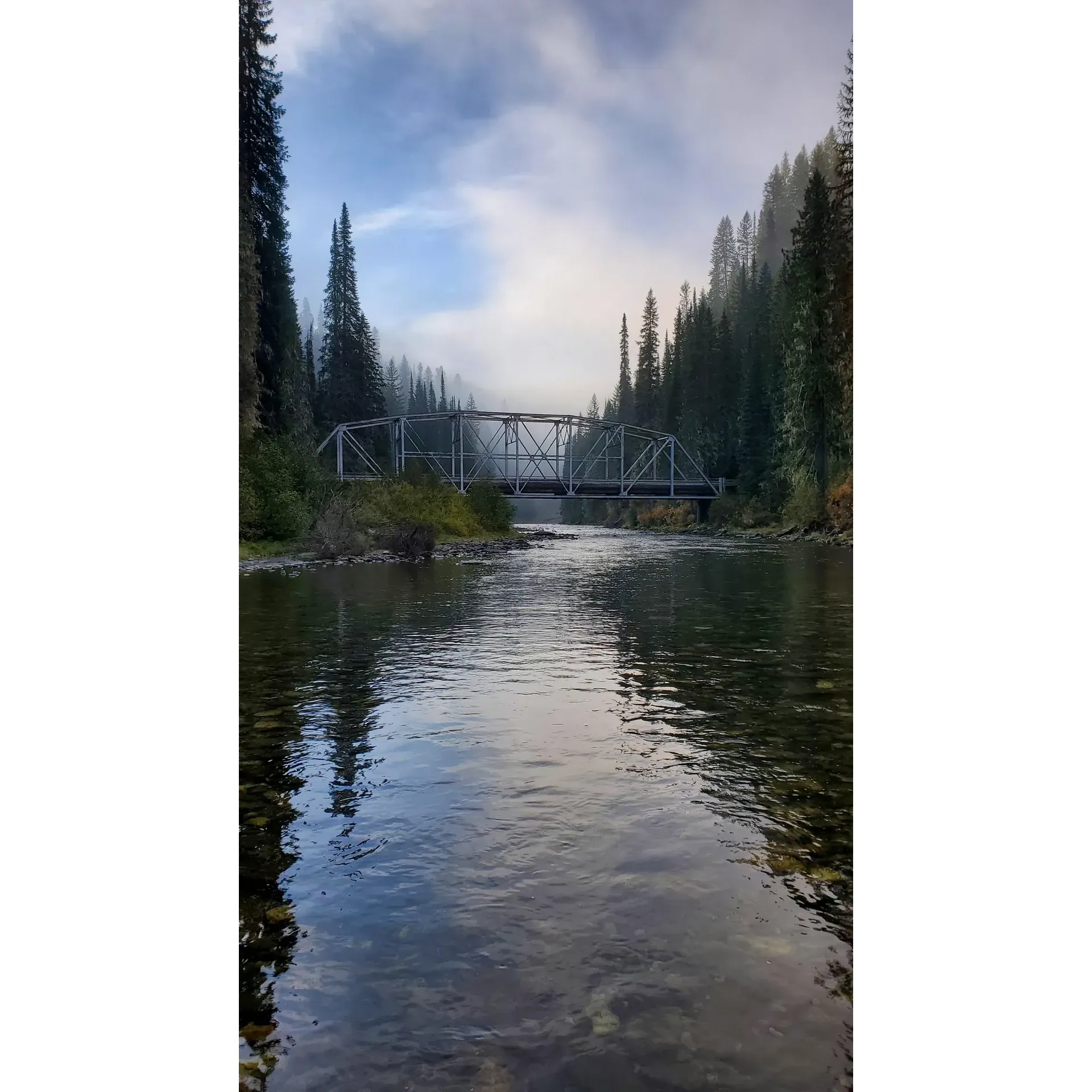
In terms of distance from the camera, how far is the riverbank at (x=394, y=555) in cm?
1209

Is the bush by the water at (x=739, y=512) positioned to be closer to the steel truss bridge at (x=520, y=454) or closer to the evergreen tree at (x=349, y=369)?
the steel truss bridge at (x=520, y=454)

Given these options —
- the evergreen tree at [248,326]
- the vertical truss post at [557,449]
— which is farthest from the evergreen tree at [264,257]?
the vertical truss post at [557,449]

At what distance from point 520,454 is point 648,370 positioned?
7767 millimetres

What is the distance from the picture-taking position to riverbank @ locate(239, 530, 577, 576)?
1209 cm

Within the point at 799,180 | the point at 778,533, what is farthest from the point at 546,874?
Result: the point at 778,533

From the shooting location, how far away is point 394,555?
1555 cm

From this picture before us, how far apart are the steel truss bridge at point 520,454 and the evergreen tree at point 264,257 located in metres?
1.68

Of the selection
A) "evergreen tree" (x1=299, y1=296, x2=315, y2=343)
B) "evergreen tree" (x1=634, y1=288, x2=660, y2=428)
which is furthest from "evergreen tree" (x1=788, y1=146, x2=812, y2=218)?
"evergreen tree" (x1=299, y1=296, x2=315, y2=343)

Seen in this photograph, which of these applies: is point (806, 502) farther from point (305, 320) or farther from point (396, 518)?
point (305, 320)
